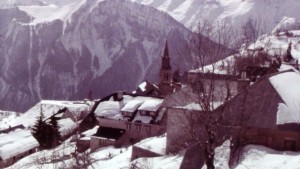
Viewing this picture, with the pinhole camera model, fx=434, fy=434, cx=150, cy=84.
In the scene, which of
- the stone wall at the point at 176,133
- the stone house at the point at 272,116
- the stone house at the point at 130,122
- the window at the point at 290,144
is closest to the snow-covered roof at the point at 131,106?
the stone house at the point at 130,122

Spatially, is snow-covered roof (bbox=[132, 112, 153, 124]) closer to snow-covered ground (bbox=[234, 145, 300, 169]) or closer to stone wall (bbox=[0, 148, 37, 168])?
stone wall (bbox=[0, 148, 37, 168])

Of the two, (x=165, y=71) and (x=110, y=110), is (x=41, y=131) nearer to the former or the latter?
(x=110, y=110)

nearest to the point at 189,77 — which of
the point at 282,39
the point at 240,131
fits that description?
the point at 240,131

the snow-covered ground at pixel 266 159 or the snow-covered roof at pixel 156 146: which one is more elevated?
the snow-covered ground at pixel 266 159

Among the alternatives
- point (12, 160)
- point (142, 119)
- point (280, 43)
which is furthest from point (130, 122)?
point (280, 43)

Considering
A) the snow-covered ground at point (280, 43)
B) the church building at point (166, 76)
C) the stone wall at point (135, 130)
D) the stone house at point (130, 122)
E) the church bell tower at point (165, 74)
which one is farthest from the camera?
the snow-covered ground at point (280, 43)

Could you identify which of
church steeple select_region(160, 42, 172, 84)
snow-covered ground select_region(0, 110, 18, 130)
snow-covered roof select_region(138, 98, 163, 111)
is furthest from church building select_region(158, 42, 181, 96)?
snow-covered ground select_region(0, 110, 18, 130)

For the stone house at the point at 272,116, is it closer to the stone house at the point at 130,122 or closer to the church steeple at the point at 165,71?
the stone house at the point at 130,122
